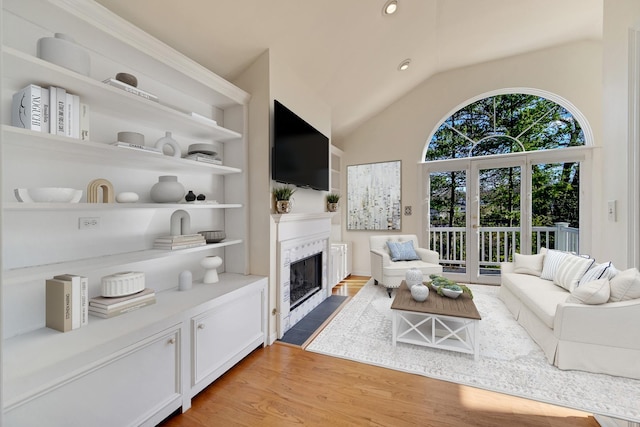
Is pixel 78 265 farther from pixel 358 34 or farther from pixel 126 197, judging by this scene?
pixel 358 34

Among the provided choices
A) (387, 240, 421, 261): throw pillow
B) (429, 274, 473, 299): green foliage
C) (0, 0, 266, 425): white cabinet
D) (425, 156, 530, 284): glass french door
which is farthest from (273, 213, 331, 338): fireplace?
(425, 156, 530, 284): glass french door

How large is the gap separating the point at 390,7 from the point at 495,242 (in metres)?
3.68

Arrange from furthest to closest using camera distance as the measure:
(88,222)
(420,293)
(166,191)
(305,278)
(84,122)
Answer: (305,278) → (420,293) → (166,191) → (88,222) → (84,122)

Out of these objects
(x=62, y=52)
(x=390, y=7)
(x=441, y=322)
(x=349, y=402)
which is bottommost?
(x=349, y=402)

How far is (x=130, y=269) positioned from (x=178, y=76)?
1431mm

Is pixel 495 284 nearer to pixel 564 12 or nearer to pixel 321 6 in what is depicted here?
pixel 564 12

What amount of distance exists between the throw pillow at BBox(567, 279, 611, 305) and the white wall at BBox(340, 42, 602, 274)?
2496mm

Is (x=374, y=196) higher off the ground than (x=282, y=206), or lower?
higher

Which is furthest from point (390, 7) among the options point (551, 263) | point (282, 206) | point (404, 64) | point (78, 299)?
point (78, 299)

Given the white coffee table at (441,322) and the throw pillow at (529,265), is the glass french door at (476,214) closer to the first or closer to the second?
the throw pillow at (529,265)

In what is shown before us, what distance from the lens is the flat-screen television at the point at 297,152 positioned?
254 cm

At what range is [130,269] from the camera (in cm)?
190

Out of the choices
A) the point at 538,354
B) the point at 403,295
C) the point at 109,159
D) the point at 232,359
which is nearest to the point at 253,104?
the point at 109,159

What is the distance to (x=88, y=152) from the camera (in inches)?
60.3
